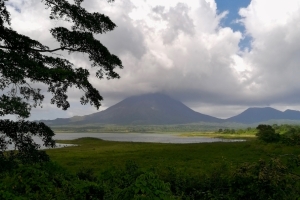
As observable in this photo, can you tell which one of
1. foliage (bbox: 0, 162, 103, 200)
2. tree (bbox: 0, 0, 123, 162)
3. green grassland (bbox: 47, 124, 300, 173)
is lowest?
green grassland (bbox: 47, 124, 300, 173)

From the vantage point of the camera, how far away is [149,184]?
20.9ft

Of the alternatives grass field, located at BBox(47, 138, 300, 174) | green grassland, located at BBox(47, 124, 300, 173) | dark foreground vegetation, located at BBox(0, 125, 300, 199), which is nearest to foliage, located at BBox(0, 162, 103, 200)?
dark foreground vegetation, located at BBox(0, 125, 300, 199)

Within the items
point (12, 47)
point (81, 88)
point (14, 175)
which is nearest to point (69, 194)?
point (14, 175)

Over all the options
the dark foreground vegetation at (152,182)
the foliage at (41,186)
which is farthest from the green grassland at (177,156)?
the foliage at (41,186)

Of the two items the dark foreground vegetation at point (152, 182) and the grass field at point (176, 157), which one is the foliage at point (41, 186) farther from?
the grass field at point (176, 157)

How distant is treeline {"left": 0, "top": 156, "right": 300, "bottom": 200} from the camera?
656cm

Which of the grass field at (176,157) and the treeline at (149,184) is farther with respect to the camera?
the grass field at (176,157)

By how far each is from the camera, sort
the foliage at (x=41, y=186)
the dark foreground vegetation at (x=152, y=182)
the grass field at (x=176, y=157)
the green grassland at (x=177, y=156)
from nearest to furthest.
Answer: the dark foreground vegetation at (x=152, y=182), the foliage at (x=41, y=186), the grass field at (x=176, y=157), the green grassland at (x=177, y=156)

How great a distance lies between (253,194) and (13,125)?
807 centimetres

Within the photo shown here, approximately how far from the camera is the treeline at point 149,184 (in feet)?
21.5

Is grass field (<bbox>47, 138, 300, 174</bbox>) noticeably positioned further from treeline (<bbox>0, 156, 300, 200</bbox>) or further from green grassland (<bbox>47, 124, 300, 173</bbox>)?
treeline (<bbox>0, 156, 300, 200</bbox>)

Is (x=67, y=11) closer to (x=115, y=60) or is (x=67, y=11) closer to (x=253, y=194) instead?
(x=115, y=60)

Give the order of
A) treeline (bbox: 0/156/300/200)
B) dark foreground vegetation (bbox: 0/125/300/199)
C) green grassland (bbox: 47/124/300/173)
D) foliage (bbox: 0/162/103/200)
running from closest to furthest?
treeline (bbox: 0/156/300/200)
dark foreground vegetation (bbox: 0/125/300/199)
foliage (bbox: 0/162/103/200)
green grassland (bbox: 47/124/300/173)

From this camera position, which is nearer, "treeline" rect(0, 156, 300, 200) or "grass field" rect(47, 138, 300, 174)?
"treeline" rect(0, 156, 300, 200)
